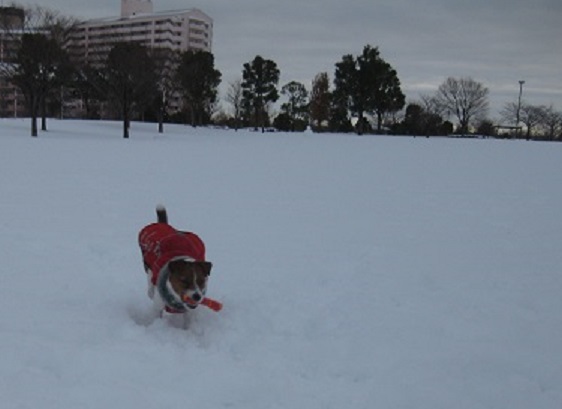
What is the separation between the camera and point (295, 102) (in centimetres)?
5725

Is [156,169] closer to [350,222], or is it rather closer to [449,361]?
[350,222]

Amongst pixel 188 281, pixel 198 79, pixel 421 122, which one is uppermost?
pixel 198 79

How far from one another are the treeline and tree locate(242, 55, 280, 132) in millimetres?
95

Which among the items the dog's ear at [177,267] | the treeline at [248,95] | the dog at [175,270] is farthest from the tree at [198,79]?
the dog's ear at [177,267]

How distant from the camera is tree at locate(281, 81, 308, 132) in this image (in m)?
56.8

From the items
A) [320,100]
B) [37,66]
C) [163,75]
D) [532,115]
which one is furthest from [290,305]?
[532,115]

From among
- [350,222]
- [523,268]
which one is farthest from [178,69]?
[523,268]

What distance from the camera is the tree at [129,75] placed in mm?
33219

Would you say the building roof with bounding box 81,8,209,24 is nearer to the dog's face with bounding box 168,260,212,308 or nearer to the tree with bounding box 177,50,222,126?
the tree with bounding box 177,50,222,126

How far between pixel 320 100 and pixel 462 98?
46.2ft

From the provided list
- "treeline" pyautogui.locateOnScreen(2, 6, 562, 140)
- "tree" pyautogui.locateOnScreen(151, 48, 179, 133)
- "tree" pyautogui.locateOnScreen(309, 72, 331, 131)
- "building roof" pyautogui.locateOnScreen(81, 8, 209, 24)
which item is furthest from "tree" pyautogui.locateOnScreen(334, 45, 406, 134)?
"building roof" pyautogui.locateOnScreen(81, 8, 209, 24)

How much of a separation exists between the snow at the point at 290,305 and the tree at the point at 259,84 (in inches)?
1678

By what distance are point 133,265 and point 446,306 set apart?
3101mm

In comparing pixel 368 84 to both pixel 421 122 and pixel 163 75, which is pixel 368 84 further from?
pixel 163 75
